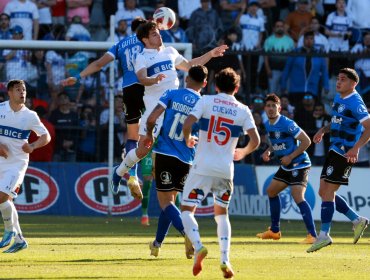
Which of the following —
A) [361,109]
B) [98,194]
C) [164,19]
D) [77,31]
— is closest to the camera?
[361,109]

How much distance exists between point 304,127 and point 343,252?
8939mm

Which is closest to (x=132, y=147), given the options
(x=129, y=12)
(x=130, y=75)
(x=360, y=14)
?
(x=130, y=75)

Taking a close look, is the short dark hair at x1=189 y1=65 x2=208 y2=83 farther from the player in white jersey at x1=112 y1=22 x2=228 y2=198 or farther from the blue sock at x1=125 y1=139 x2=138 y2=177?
the blue sock at x1=125 y1=139 x2=138 y2=177

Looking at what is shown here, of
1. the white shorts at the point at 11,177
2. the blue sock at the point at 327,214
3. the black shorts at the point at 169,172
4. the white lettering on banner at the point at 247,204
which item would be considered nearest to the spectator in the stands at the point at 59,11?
the white lettering on banner at the point at 247,204

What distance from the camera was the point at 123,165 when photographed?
1652 centimetres

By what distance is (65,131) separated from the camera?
23.6 m

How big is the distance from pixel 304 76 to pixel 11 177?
11.2 m

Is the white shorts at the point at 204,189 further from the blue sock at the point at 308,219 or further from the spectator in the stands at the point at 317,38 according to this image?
the spectator in the stands at the point at 317,38

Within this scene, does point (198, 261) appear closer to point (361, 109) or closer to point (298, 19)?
point (361, 109)

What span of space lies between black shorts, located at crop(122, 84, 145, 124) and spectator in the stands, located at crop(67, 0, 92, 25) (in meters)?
9.98

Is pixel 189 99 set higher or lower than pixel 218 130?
higher

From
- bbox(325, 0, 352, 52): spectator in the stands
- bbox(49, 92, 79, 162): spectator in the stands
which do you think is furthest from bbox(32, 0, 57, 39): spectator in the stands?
bbox(325, 0, 352, 52): spectator in the stands

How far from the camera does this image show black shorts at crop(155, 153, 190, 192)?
13.6 m

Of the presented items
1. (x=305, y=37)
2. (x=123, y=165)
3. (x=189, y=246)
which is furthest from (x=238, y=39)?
(x=189, y=246)
